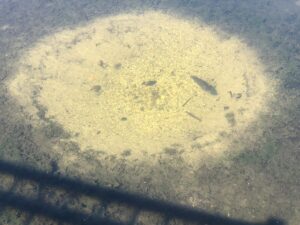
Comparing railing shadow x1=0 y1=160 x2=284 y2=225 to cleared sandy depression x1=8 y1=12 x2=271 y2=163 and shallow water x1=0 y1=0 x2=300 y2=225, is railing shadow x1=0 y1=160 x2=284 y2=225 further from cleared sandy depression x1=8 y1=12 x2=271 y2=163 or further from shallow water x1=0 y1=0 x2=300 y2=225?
cleared sandy depression x1=8 y1=12 x2=271 y2=163

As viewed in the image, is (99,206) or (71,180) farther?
(71,180)

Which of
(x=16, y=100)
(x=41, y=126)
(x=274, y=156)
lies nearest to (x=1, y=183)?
(x=41, y=126)

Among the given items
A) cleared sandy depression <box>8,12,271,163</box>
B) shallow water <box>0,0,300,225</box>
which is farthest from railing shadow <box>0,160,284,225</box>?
cleared sandy depression <box>8,12,271,163</box>

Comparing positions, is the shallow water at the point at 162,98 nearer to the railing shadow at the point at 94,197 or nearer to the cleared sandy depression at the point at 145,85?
the cleared sandy depression at the point at 145,85

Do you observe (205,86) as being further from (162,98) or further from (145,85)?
(145,85)

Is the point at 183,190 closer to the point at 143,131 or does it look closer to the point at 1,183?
the point at 143,131

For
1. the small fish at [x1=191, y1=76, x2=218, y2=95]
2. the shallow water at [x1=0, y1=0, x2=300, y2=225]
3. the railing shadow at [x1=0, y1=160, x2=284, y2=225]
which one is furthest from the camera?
the small fish at [x1=191, y1=76, x2=218, y2=95]
